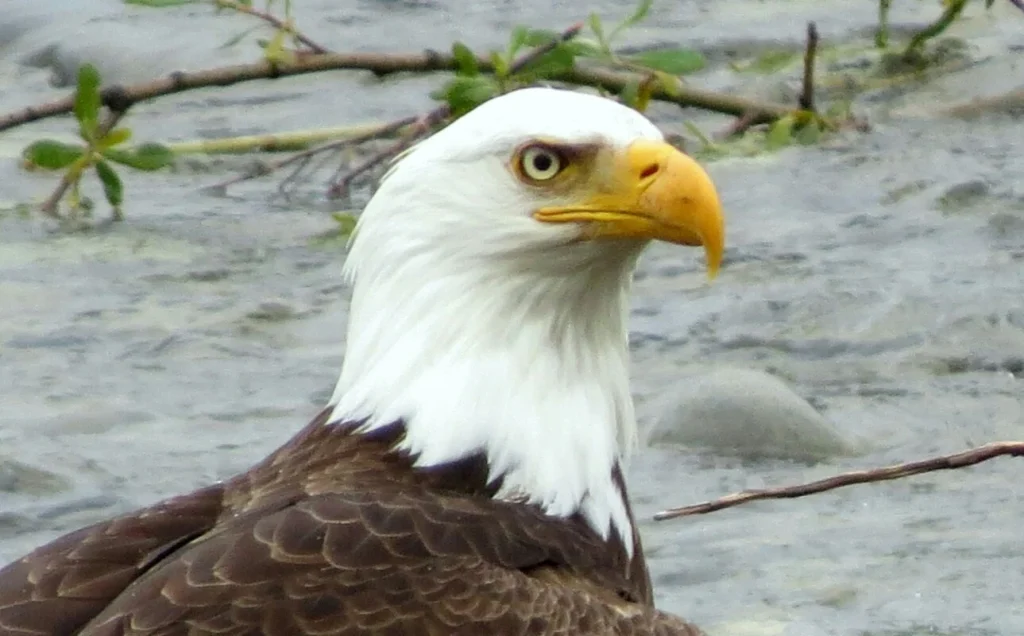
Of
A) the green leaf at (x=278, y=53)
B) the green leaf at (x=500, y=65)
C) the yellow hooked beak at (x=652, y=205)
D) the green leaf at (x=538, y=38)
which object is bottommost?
the green leaf at (x=278, y=53)

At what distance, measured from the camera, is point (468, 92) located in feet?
27.2

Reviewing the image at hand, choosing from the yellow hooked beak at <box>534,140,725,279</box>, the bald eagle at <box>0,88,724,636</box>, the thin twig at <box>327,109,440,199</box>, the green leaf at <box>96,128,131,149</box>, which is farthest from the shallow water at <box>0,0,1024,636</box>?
the yellow hooked beak at <box>534,140,725,279</box>

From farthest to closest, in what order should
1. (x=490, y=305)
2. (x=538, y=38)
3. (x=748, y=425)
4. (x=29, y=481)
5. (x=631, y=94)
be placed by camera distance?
(x=631, y=94) → (x=538, y=38) → (x=748, y=425) → (x=29, y=481) → (x=490, y=305)

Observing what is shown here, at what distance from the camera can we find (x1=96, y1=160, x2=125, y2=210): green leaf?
339 inches

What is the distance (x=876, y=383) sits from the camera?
7.79m

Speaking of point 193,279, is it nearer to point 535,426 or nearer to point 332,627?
point 535,426

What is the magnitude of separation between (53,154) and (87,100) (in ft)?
Result: 0.89

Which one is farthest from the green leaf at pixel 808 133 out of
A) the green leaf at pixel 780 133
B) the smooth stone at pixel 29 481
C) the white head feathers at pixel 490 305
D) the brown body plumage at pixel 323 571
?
the brown body plumage at pixel 323 571

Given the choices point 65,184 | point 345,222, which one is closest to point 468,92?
point 345,222

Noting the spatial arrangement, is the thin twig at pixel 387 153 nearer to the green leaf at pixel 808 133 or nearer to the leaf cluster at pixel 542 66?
the leaf cluster at pixel 542 66

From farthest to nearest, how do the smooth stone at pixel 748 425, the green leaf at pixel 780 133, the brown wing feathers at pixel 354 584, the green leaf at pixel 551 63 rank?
1. the green leaf at pixel 780 133
2. the green leaf at pixel 551 63
3. the smooth stone at pixel 748 425
4. the brown wing feathers at pixel 354 584

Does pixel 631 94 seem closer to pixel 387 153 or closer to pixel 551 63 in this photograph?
pixel 551 63

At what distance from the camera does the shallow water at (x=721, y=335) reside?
6.42 meters

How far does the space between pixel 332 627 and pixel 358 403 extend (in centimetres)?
85
